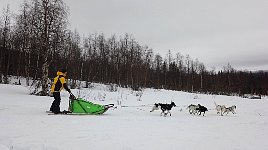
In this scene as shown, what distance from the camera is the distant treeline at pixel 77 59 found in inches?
661

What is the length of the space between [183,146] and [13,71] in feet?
100

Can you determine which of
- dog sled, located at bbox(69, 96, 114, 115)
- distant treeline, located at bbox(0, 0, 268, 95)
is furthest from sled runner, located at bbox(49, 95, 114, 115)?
distant treeline, located at bbox(0, 0, 268, 95)

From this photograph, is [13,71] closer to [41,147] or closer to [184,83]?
[41,147]

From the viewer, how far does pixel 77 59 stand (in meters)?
37.5

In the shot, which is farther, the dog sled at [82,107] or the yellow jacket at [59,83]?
the yellow jacket at [59,83]

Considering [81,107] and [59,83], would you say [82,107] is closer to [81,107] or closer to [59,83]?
[81,107]

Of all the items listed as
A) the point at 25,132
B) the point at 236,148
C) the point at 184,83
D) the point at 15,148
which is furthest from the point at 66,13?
the point at 184,83

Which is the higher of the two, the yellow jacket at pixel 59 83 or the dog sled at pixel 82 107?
the yellow jacket at pixel 59 83

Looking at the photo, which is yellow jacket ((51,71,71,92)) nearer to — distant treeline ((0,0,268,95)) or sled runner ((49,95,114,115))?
sled runner ((49,95,114,115))

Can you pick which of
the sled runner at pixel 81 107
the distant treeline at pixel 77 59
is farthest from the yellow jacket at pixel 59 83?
the distant treeline at pixel 77 59

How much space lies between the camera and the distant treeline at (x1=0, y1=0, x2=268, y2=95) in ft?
55.1

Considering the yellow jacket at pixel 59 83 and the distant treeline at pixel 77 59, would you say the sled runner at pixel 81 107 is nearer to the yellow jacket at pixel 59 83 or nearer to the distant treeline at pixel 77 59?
the yellow jacket at pixel 59 83

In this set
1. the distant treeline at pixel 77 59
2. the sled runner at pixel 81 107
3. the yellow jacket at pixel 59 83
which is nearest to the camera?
the sled runner at pixel 81 107

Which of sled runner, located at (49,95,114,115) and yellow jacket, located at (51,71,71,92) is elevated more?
yellow jacket, located at (51,71,71,92)
